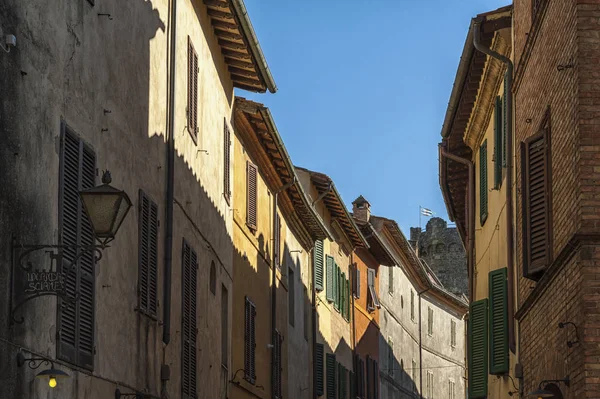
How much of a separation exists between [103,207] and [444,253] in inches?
3181

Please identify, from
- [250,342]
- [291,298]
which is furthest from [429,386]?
[250,342]

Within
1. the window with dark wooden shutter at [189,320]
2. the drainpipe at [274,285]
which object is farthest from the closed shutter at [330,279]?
Result: the window with dark wooden shutter at [189,320]

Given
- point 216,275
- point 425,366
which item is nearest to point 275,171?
point 216,275

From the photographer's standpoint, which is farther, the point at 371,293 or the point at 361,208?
the point at 361,208

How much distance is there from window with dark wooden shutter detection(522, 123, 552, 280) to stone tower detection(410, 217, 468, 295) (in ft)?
243

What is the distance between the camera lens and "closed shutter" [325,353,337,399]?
35.2 metres

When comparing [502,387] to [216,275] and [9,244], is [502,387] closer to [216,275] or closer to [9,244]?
[216,275]

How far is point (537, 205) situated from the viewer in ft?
48.0

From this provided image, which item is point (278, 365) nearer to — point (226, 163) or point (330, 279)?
point (226, 163)

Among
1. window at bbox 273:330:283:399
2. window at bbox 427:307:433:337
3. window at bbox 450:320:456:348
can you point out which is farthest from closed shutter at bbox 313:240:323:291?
window at bbox 450:320:456:348

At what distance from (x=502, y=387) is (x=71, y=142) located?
33.5 feet

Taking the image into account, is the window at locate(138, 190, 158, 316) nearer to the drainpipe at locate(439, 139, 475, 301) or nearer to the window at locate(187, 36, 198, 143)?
the window at locate(187, 36, 198, 143)

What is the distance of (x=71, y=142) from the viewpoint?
1184 cm

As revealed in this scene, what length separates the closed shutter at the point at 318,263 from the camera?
34.8m
